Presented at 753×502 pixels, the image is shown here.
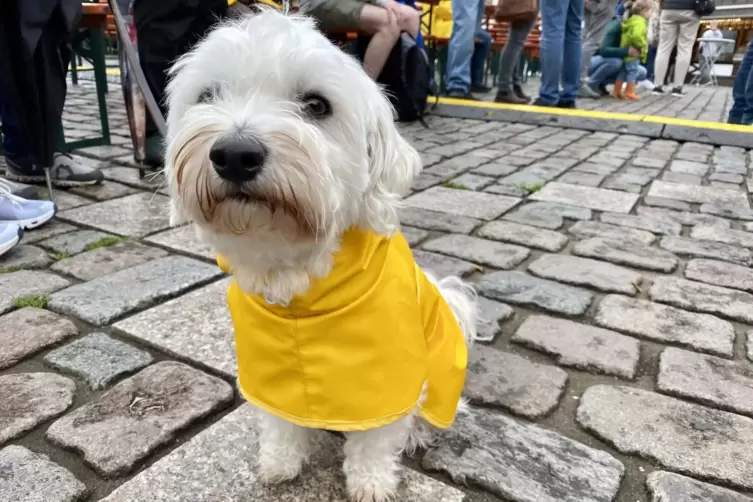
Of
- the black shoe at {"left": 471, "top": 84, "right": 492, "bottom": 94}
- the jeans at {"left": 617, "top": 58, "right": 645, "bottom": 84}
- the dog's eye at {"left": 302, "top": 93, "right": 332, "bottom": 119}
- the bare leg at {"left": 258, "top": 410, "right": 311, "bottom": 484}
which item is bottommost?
the bare leg at {"left": 258, "top": 410, "right": 311, "bottom": 484}

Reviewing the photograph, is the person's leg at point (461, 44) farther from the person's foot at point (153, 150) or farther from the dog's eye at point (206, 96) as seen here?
the dog's eye at point (206, 96)

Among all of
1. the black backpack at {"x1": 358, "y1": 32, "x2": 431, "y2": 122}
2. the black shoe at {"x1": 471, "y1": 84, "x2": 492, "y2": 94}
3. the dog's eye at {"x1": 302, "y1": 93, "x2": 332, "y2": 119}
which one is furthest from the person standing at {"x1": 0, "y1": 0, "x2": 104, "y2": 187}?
the black shoe at {"x1": 471, "y1": 84, "x2": 492, "y2": 94}

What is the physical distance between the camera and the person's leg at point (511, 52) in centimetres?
847

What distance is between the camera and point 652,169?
5.76 meters

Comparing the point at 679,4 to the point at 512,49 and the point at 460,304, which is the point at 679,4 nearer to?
the point at 512,49

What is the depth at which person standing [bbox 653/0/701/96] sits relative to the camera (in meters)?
11.9

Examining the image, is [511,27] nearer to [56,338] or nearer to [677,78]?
[677,78]

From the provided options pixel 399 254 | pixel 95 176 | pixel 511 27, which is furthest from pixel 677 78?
pixel 399 254

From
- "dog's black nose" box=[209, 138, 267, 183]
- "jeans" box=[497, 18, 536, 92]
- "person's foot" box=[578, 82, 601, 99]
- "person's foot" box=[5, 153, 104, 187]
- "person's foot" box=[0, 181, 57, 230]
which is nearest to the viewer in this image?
"dog's black nose" box=[209, 138, 267, 183]

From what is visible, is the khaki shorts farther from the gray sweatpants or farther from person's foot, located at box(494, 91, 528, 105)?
the gray sweatpants

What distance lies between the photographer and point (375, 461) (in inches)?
69.1

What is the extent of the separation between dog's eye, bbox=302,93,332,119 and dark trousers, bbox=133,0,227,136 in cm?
299

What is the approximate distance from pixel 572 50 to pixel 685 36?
18.1 ft

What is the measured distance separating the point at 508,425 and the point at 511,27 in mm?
7633
